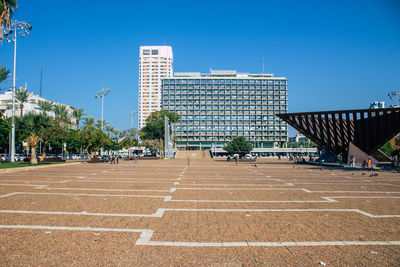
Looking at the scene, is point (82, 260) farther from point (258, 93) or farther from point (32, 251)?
point (258, 93)

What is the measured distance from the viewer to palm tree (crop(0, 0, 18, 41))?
16.8m

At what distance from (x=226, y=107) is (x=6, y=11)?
104799 mm

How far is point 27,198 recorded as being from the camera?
32.8 ft

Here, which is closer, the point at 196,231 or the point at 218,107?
the point at 196,231

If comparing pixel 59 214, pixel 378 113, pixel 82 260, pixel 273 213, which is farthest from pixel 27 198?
pixel 378 113

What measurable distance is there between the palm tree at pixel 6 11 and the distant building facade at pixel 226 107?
10102 centimetres

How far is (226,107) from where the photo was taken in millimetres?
119438

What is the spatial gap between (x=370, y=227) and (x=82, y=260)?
613 cm

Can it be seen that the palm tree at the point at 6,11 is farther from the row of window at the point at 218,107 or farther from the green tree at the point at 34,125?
the row of window at the point at 218,107

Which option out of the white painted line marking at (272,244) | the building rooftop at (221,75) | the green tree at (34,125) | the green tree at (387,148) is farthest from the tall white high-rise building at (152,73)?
the white painted line marking at (272,244)

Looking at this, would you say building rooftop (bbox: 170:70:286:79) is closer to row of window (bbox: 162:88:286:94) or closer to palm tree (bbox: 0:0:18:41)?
row of window (bbox: 162:88:286:94)

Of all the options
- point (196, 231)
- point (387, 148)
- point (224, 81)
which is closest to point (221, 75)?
point (224, 81)

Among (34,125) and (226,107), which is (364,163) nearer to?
(34,125)

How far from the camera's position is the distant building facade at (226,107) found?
390ft
